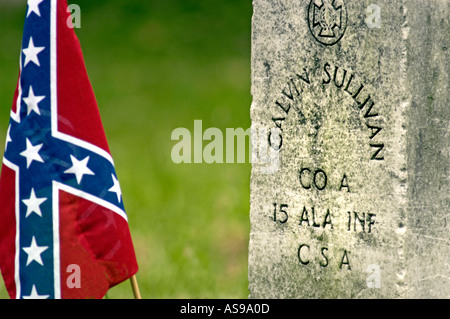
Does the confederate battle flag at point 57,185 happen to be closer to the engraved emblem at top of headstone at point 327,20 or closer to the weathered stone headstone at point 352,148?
the weathered stone headstone at point 352,148

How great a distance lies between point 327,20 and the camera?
142 inches

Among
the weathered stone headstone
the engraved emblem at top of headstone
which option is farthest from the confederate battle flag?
the engraved emblem at top of headstone

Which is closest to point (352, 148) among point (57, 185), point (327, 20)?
point (327, 20)

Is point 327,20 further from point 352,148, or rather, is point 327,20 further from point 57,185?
point 57,185

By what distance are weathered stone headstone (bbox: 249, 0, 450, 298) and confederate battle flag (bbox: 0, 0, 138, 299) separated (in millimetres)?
838

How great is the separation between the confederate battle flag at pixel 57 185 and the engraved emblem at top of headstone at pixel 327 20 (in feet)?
3.59

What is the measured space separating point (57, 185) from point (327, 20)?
144 centimetres

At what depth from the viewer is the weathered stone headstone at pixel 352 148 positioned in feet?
11.1

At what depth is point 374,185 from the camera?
136 inches

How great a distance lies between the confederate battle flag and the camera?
3340mm

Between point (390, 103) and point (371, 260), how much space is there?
2.34 ft

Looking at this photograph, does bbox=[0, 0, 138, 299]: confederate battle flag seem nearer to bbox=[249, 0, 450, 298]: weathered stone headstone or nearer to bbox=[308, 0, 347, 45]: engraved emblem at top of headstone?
bbox=[249, 0, 450, 298]: weathered stone headstone
